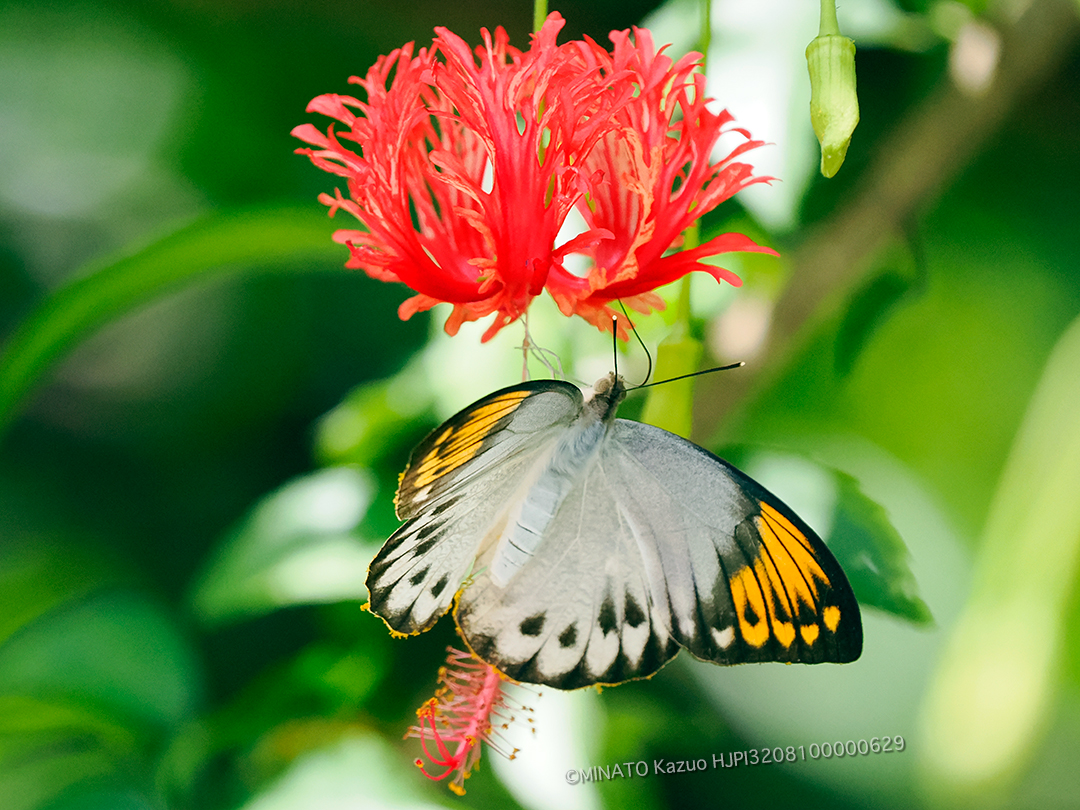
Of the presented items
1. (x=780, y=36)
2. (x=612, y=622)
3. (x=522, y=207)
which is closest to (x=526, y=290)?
(x=522, y=207)

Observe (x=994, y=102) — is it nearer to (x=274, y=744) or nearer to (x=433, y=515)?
(x=433, y=515)

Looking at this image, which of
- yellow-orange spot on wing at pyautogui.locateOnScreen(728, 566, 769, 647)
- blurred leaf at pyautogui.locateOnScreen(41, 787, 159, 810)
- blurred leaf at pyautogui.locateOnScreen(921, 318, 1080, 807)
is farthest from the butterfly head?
blurred leaf at pyautogui.locateOnScreen(41, 787, 159, 810)

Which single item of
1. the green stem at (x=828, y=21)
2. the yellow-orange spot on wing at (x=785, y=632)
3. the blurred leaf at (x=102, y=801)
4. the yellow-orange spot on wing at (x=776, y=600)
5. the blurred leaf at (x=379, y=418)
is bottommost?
the blurred leaf at (x=102, y=801)

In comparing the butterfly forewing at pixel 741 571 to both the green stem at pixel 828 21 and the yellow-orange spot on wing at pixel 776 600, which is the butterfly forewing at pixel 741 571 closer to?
the yellow-orange spot on wing at pixel 776 600

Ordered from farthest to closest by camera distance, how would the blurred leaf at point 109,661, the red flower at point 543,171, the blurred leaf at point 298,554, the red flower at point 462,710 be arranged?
1. the blurred leaf at point 109,661
2. the blurred leaf at point 298,554
3. the red flower at point 462,710
4. the red flower at point 543,171

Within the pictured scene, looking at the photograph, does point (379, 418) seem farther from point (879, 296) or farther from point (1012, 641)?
point (1012, 641)

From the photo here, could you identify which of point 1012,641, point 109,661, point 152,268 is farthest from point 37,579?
point 1012,641

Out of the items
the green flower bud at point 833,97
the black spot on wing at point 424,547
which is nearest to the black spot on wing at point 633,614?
the black spot on wing at point 424,547
